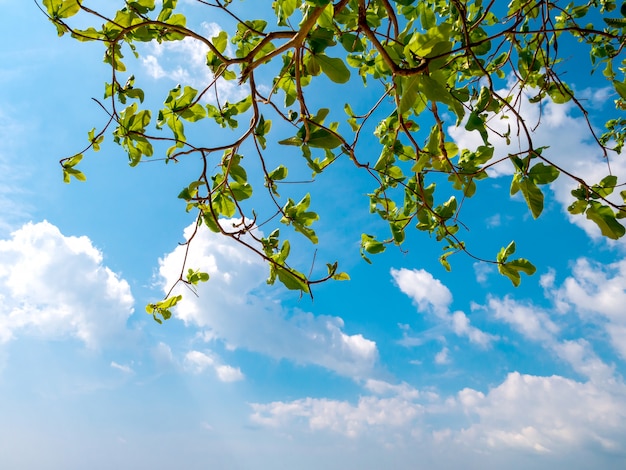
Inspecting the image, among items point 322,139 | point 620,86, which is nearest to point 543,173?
point 620,86

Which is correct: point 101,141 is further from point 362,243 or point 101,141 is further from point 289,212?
point 362,243

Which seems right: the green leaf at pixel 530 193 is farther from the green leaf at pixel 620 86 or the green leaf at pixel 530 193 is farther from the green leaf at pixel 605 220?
the green leaf at pixel 620 86

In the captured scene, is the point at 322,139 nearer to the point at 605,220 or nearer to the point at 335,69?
the point at 335,69

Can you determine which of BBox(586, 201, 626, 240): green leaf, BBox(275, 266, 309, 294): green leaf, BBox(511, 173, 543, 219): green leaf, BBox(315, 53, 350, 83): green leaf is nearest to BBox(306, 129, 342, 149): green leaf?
BBox(315, 53, 350, 83): green leaf

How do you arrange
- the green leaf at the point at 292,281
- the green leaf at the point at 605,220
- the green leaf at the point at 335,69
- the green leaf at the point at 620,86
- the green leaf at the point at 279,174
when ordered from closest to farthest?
the green leaf at the point at 335,69 < the green leaf at the point at 605,220 < the green leaf at the point at 620,86 < the green leaf at the point at 292,281 < the green leaf at the point at 279,174

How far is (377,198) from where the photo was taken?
8.22 ft

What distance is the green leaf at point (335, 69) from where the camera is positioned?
1464mm

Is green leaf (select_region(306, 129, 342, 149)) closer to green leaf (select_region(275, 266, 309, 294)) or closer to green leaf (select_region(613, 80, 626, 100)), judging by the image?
green leaf (select_region(275, 266, 309, 294))

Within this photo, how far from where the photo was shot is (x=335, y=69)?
147 cm

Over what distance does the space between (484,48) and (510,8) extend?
38cm

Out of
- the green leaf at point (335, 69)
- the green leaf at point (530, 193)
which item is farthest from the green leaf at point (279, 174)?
the green leaf at point (530, 193)

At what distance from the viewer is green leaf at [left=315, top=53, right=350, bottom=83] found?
1464mm

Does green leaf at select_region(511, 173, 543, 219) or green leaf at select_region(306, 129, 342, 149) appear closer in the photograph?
green leaf at select_region(511, 173, 543, 219)

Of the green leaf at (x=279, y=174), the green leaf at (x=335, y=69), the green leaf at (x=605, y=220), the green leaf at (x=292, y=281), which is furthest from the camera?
the green leaf at (x=279, y=174)
